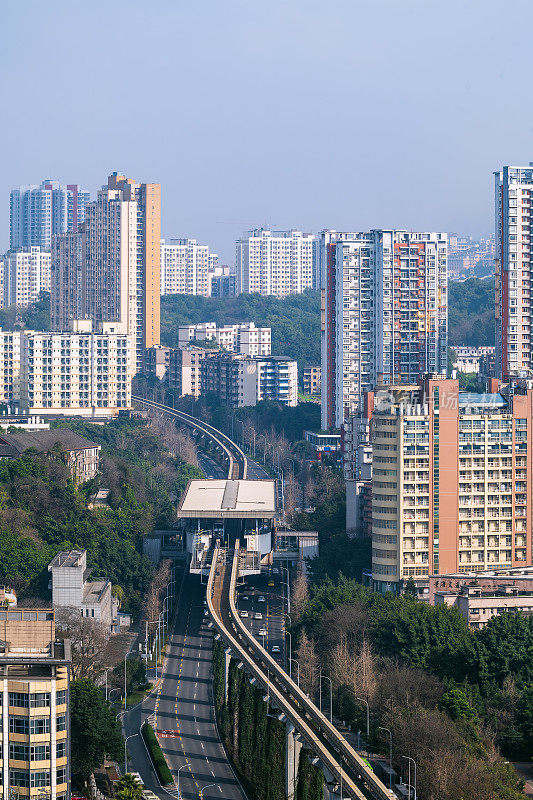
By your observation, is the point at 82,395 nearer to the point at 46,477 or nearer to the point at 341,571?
the point at 46,477

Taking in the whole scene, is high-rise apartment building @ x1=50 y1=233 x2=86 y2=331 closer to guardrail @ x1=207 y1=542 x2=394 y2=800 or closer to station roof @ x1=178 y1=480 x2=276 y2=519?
station roof @ x1=178 y1=480 x2=276 y2=519

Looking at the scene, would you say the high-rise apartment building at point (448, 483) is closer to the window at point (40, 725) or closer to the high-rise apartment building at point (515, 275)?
the high-rise apartment building at point (515, 275)

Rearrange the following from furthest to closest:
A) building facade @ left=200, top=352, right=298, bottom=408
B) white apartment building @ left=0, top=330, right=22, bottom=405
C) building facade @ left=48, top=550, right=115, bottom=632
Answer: building facade @ left=200, top=352, right=298, bottom=408 → white apartment building @ left=0, top=330, right=22, bottom=405 → building facade @ left=48, top=550, right=115, bottom=632

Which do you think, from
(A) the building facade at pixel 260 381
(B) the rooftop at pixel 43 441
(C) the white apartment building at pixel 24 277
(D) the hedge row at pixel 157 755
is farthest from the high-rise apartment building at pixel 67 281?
(D) the hedge row at pixel 157 755

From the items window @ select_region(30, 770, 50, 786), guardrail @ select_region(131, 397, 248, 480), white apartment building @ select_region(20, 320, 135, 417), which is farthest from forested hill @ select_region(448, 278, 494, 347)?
window @ select_region(30, 770, 50, 786)

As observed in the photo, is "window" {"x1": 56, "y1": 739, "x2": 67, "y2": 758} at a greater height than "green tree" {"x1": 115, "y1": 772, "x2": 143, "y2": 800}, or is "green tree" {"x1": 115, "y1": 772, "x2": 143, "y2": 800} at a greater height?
"window" {"x1": 56, "y1": 739, "x2": 67, "y2": 758}

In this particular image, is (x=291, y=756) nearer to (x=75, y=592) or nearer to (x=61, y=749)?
(x=61, y=749)
